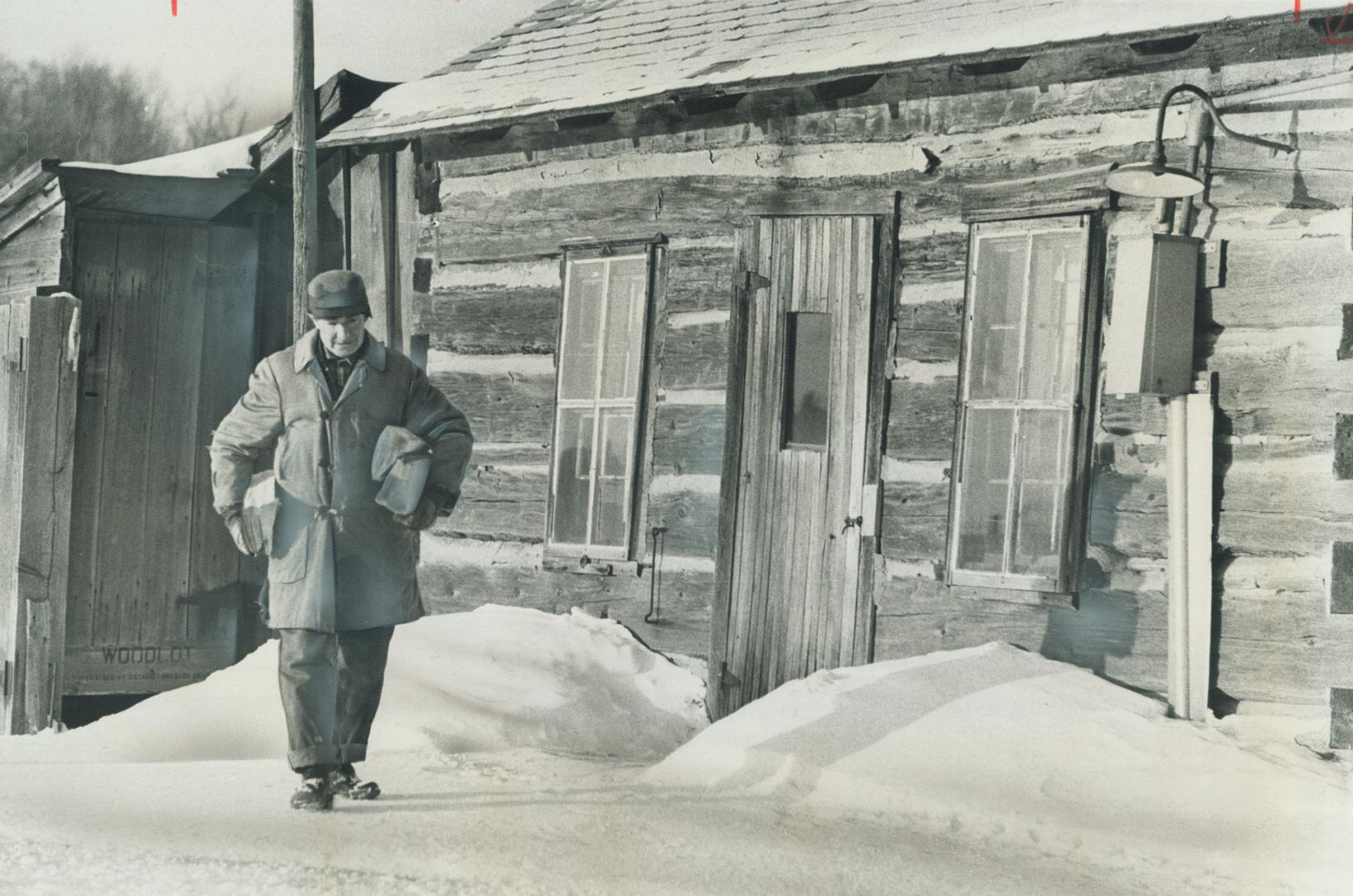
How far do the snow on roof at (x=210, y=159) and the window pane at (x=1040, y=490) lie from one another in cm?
464

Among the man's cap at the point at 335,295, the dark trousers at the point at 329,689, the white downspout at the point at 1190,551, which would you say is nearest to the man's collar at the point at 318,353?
the man's cap at the point at 335,295

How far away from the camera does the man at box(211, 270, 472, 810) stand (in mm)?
5102

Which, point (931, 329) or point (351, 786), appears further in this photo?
point (931, 329)

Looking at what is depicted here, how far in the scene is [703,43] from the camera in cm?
757

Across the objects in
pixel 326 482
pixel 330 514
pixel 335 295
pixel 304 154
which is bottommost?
pixel 330 514

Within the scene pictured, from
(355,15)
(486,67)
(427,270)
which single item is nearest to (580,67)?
(486,67)

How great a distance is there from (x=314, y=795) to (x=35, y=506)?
11.8 ft

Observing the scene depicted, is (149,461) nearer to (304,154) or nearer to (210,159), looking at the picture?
(210,159)

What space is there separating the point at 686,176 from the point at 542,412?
5.03 feet

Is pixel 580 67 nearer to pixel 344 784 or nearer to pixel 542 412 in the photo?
pixel 542 412

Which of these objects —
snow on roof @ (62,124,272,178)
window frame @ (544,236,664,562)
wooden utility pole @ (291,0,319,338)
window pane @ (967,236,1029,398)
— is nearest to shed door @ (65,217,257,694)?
snow on roof @ (62,124,272,178)

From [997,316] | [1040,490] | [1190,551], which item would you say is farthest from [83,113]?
[1190,551]

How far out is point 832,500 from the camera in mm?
6996

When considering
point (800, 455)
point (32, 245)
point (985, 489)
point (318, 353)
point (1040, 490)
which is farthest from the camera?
point (32, 245)
